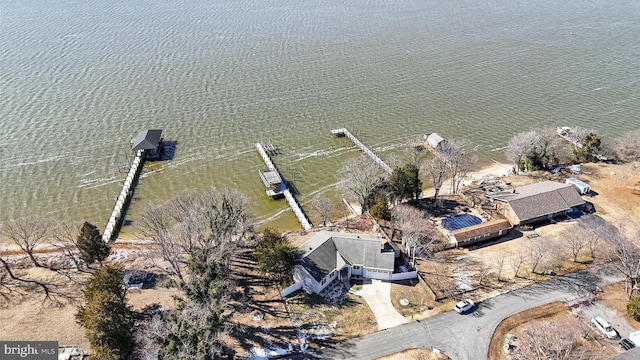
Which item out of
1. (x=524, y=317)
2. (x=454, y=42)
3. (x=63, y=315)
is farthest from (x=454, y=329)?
(x=454, y=42)

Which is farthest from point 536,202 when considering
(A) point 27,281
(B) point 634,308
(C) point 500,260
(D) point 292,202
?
(A) point 27,281

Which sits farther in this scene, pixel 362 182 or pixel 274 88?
pixel 274 88

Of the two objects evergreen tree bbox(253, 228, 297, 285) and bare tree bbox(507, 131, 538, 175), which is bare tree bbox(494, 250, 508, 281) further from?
evergreen tree bbox(253, 228, 297, 285)

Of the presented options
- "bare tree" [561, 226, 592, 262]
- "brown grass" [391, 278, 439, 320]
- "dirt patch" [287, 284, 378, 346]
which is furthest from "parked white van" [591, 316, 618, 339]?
"dirt patch" [287, 284, 378, 346]

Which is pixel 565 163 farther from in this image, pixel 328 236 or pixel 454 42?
pixel 454 42

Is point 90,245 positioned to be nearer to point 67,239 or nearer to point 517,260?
point 67,239
